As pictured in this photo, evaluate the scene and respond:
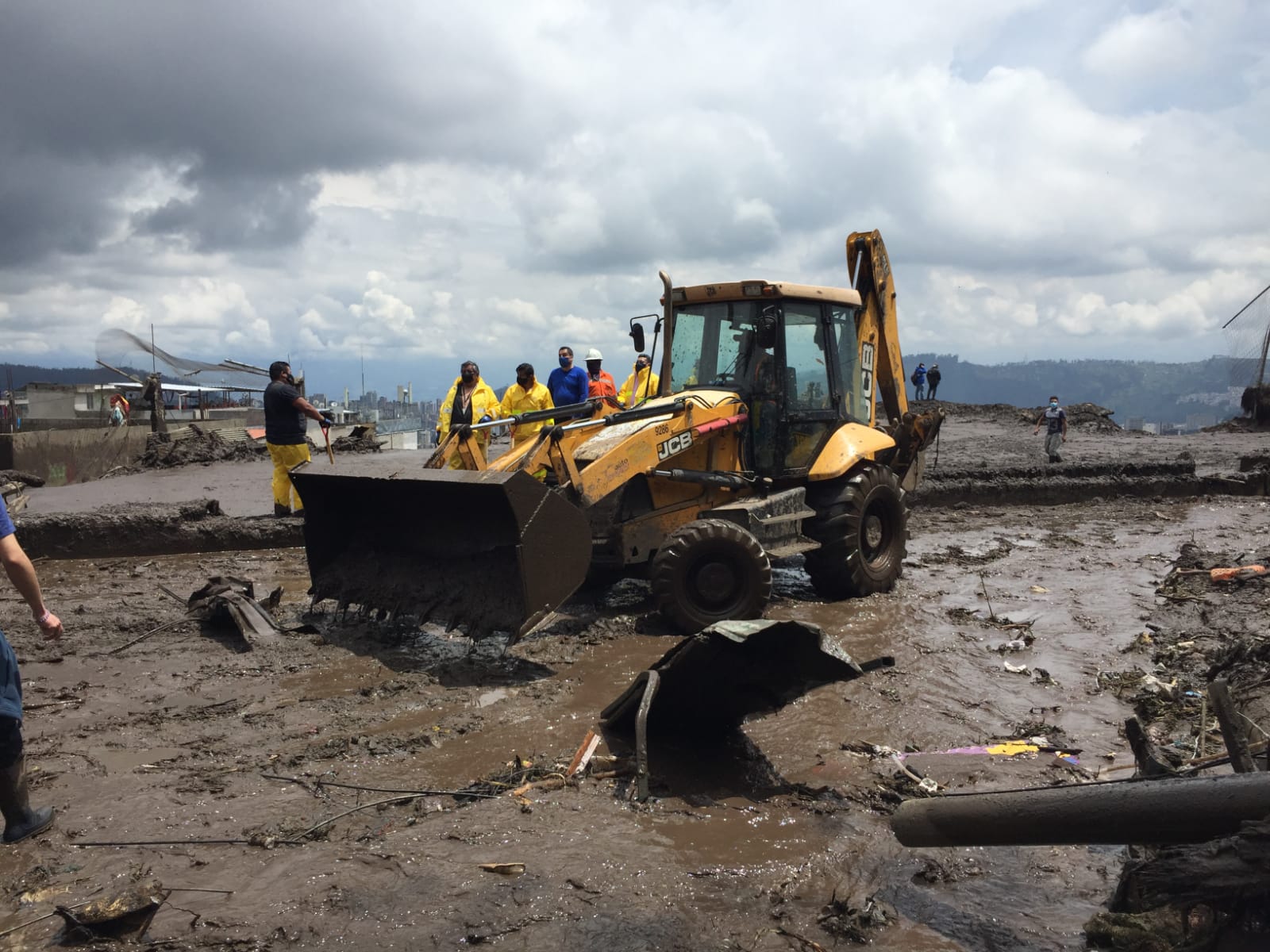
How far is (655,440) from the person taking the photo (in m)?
7.00

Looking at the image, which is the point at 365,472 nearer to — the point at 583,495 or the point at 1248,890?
the point at 583,495

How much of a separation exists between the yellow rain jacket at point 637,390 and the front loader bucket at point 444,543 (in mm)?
1922

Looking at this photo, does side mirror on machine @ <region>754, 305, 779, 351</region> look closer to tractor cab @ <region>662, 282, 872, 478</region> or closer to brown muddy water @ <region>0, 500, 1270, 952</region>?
tractor cab @ <region>662, 282, 872, 478</region>

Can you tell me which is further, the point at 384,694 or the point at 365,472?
the point at 365,472

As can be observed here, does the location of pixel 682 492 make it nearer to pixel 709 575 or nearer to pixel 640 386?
pixel 709 575

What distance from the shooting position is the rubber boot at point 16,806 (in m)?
3.66

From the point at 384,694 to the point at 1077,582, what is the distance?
6.60 meters

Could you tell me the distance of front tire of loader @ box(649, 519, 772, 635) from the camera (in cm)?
658

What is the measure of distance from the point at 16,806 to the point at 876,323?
25.5 ft

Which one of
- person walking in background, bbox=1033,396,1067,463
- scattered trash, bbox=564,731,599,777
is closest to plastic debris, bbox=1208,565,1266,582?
scattered trash, bbox=564,731,599,777

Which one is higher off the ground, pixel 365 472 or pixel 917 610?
pixel 365 472

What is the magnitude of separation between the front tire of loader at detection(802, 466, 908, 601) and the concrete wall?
1633 cm

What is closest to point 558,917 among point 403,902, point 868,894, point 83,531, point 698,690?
point 403,902

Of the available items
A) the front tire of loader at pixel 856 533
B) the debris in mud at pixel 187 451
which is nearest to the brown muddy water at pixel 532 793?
the front tire of loader at pixel 856 533
